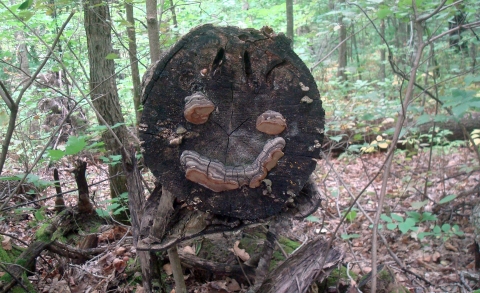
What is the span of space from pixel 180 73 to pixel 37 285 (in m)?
1.97

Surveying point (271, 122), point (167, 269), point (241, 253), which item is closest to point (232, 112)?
point (271, 122)

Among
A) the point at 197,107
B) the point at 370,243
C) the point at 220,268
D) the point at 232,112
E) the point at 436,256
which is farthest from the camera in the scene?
the point at 370,243

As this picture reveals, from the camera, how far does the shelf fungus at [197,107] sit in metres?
1.56

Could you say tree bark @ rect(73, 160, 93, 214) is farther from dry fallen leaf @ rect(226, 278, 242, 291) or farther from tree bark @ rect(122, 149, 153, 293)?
dry fallen leaf @ rect(226, 278, 242, 291)

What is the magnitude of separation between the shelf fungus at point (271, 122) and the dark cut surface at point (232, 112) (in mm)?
38

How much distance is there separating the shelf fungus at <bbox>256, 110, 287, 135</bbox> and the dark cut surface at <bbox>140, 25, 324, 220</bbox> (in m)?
0.04

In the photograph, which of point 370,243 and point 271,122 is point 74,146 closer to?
point 271,122

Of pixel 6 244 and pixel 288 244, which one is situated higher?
pixel 6 244

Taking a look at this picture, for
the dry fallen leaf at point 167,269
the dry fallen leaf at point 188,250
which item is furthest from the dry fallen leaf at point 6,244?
the dry fallen leaf at point 188,250

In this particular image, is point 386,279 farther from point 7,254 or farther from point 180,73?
point 7,254

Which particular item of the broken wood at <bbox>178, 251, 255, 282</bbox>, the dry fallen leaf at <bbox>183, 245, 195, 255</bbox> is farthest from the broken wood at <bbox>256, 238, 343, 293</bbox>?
the dry fallen leaf at <bbox>183, 245, 195, 255</bbox>

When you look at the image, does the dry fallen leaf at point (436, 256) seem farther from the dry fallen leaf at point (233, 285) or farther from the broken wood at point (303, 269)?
the dry fallen leaf at point (233, 285)

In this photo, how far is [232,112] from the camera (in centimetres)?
169

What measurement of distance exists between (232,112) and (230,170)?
11.1 inches
